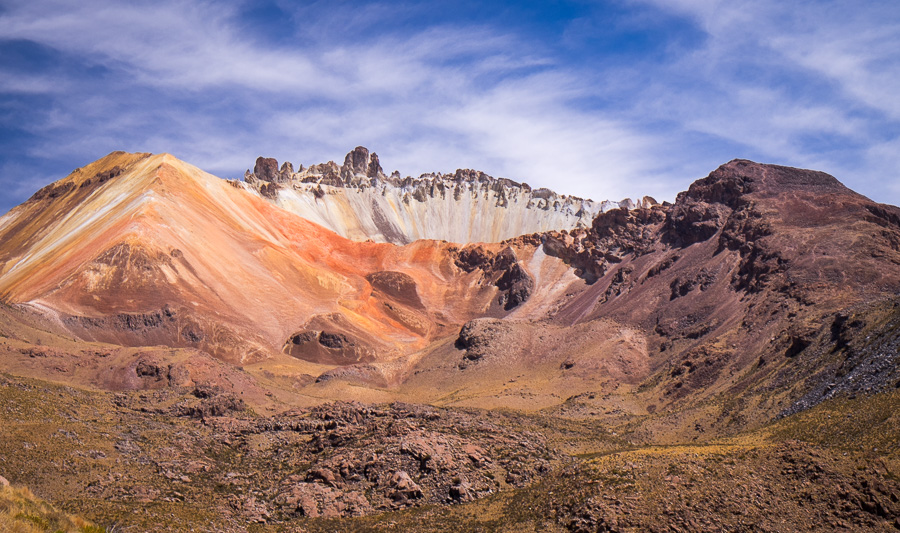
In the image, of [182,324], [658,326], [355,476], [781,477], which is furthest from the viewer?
[182,324]

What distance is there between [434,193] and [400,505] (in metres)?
166

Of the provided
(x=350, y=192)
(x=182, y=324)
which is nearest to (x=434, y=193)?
(x=350, y=192)

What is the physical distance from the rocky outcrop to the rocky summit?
352 inches

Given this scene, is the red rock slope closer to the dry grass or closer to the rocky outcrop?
the rocky outcrop

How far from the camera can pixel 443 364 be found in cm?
8894

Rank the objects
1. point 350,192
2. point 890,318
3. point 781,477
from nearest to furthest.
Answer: point 781,477 → point 890,318 → point 350,192

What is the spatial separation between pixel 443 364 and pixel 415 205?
4284 inches

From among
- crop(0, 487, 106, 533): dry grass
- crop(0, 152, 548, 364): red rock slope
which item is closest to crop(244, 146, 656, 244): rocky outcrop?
crop(0, 152, 548, 364): red rock slope

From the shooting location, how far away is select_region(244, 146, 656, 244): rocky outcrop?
176875 mm

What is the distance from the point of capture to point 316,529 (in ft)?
106

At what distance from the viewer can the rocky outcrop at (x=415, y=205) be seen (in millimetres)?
176875

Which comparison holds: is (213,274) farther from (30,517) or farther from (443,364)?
(30,517)

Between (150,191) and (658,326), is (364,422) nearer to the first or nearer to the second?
(658,326)

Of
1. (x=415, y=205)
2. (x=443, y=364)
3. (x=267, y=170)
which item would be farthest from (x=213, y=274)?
(x=415, y=205)
